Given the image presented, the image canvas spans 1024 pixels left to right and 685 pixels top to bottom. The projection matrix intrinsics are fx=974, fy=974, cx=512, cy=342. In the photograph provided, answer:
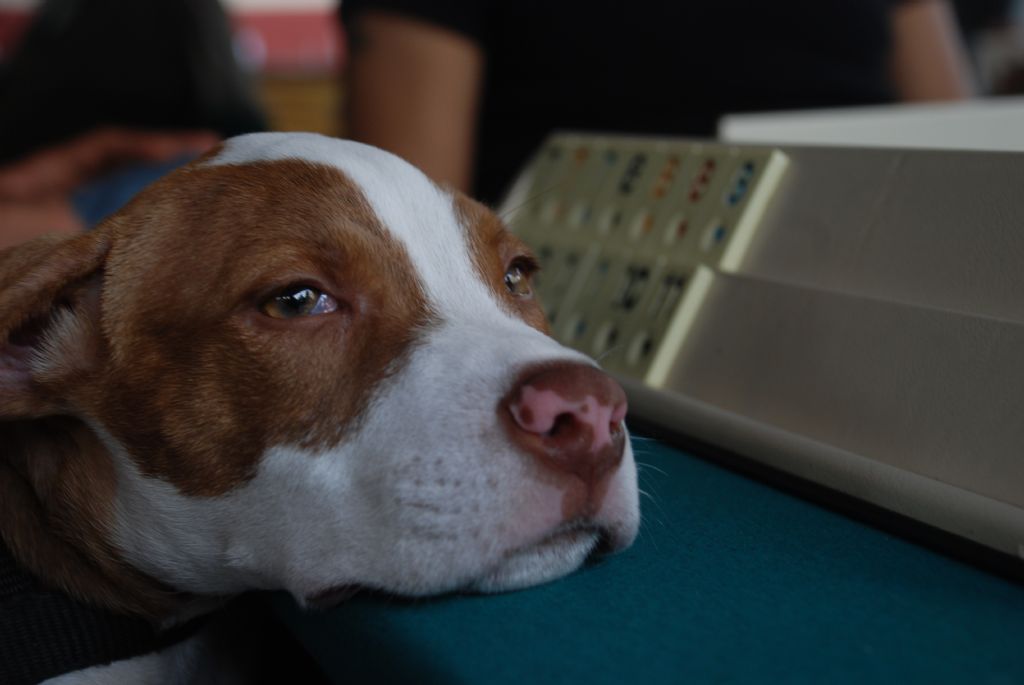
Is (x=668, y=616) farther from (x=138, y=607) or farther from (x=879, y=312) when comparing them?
(x=138, y=607)

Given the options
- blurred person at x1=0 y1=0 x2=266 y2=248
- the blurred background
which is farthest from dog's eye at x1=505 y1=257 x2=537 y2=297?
the blurred background

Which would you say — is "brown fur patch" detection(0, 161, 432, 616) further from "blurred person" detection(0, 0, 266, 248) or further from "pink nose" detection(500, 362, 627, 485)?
"blurred person" detection(0, 0, 266, 248)

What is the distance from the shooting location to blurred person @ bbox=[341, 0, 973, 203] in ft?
6.88

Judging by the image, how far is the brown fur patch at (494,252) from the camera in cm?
107

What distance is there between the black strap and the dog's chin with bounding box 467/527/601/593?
44 centimetres

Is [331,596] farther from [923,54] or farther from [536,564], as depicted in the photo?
[923,54]

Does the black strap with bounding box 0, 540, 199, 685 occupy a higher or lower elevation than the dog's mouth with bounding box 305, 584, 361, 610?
lower

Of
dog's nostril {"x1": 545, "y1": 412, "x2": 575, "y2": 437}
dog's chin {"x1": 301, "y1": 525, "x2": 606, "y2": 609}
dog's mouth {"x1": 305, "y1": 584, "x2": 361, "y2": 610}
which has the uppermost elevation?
dog's nostril {"x1": 545, "y1": 412, "x2": 575, "y2": 437}

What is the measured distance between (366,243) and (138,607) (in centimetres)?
46

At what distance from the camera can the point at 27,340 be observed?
100 centimetres

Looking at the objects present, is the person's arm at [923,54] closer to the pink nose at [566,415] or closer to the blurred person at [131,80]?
the pink nose at [566,415]

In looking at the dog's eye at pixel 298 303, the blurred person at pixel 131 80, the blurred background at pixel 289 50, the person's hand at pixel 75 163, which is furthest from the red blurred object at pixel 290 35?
the dog's eye at pixel 298 303

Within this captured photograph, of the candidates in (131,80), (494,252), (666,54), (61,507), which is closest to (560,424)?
(494,252)

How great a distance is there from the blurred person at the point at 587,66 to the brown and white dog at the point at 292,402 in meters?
1.13
